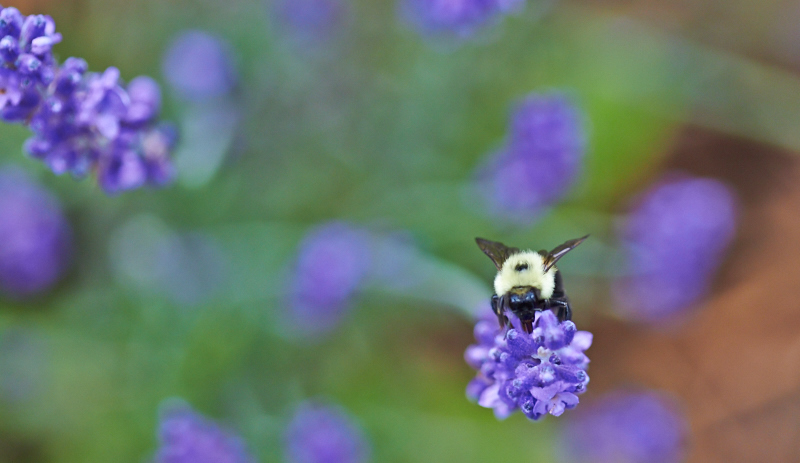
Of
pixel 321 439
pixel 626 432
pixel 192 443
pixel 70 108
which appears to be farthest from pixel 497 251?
pixel 626 432

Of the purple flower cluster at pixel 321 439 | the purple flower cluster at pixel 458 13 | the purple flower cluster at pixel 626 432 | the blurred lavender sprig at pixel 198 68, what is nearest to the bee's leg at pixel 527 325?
the purple flower cluster at pixel 458 13

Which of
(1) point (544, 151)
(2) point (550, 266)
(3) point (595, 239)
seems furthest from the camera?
(3) point (595, 239)

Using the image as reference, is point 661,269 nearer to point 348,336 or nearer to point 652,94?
point 652,94

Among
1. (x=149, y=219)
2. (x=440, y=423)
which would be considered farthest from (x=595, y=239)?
(x=149, y=219)

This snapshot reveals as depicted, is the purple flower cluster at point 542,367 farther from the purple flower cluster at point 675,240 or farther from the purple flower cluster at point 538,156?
the purple flower cluster at point 675,240

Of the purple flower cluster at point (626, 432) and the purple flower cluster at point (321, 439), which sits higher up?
the purple flower cluster at point (626, 432)

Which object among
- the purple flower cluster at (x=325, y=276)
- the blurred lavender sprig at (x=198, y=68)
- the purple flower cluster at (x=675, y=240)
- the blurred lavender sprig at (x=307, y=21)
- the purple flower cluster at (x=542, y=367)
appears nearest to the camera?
the purple flower cluster at (x=542, y=367)
